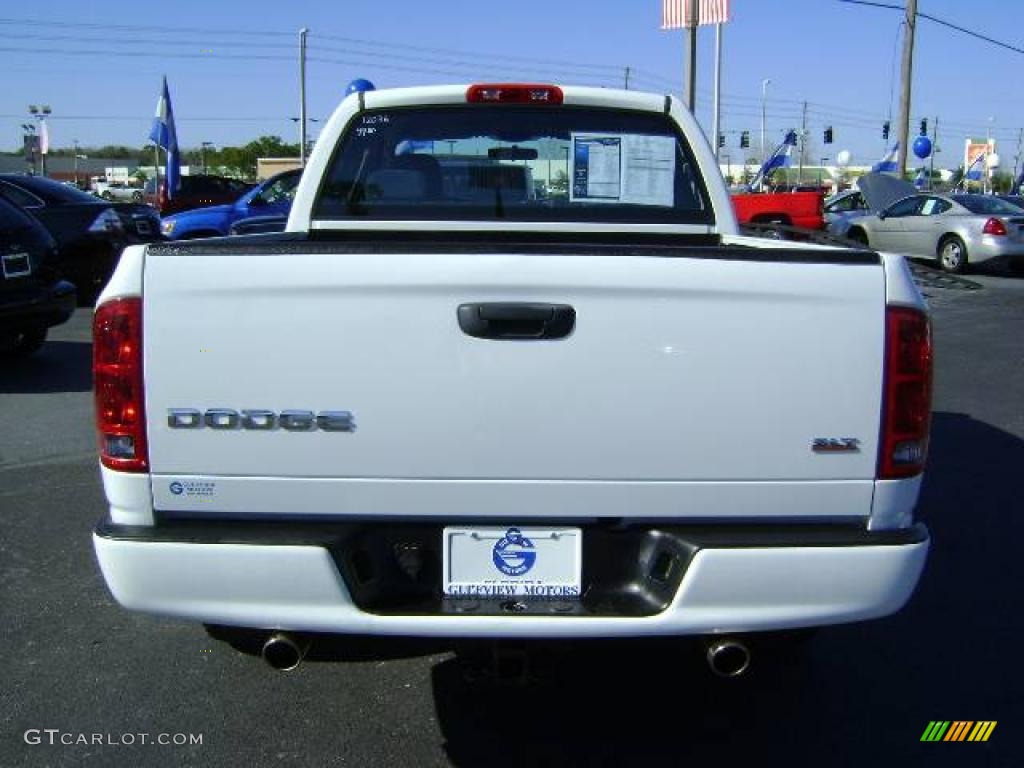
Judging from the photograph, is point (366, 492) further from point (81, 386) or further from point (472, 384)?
point (81, 386)

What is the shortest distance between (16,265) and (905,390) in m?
7.85

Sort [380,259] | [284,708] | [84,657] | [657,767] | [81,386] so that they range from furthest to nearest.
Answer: [81,386] → [84,657] → [284,708] → [657,767] → [380,259]

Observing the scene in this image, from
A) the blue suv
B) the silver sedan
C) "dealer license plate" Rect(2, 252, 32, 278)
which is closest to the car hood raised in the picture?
the silver sedan

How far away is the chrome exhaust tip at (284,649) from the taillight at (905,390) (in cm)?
159

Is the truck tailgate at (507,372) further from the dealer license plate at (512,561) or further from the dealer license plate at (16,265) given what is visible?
the dealer license plate at (16,265)

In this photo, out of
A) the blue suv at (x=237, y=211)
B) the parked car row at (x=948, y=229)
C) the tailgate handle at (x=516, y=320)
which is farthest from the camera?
the parked car row at (x=948, y=229)

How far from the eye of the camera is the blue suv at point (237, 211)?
1548cm

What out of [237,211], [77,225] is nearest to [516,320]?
[77,225]

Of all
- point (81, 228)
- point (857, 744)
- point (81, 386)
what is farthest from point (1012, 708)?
point (81, 228)

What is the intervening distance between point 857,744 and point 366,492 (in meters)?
1.72

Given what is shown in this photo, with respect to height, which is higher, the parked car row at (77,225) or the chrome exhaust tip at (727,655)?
the parked car row at (77,225)

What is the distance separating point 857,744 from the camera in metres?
3.09

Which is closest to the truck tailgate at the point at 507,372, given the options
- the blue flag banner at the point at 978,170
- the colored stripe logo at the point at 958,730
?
the colored stripe logo at the point at 958,730

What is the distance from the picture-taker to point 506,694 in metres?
3.41
